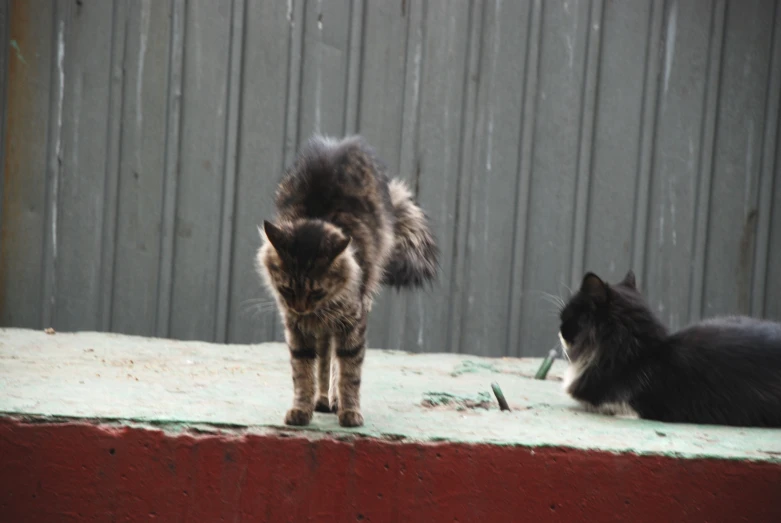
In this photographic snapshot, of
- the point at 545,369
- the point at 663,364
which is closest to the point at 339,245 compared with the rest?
the point at 663,364

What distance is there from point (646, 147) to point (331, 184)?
2826 mm

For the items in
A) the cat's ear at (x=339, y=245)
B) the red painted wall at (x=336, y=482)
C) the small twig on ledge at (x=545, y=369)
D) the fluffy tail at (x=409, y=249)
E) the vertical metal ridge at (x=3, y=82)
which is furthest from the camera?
the vertical metal ridge at (x=3, y=82)

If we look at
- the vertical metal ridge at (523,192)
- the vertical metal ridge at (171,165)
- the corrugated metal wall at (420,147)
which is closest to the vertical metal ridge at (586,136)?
the corrugated metal wall at (420,147)

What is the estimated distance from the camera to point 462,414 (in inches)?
130

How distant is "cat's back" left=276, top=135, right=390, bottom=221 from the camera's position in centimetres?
342

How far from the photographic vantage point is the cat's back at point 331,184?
342 centimetres

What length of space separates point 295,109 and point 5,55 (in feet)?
6.06

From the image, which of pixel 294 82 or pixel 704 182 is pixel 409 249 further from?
pixel 704 182

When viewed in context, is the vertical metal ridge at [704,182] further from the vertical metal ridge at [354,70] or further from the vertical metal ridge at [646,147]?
the vertical metal ridge at [354,70]

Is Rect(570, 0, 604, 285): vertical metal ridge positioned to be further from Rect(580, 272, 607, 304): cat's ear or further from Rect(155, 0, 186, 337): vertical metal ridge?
Rect(155, 0, 186, 337): vertical metal ridge

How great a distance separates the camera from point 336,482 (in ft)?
9.20

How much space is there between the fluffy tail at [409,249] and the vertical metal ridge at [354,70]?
1.24m

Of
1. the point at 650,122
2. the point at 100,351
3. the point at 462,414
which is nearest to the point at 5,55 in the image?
the point at 100,351

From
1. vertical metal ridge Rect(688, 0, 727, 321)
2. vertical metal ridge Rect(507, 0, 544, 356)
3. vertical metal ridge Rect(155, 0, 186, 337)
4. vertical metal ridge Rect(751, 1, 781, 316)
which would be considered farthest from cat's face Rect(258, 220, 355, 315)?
vertical metal ridge Rect(751, 1, 781, 316)
